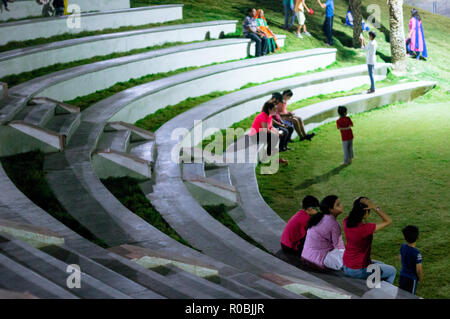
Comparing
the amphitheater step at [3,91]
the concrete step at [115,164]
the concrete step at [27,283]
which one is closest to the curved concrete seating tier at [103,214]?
the concrete step at [115,164]

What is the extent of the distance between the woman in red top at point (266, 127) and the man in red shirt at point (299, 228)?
13.4ft

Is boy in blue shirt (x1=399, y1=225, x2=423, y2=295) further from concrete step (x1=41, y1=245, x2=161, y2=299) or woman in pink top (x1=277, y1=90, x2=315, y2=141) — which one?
woman in pink top (x1=277, y1=90, x2=315, y2=141)

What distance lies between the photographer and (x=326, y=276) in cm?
614

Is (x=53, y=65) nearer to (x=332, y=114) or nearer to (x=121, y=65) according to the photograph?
(x=121, y=65)

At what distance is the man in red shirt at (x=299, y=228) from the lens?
6.67 m

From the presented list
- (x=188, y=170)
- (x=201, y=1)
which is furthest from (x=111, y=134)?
(x=201, y=1)

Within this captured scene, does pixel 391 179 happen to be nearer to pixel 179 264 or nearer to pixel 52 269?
pixel 179 264

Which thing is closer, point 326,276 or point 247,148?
point 326,276

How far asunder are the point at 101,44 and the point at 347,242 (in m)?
9.32

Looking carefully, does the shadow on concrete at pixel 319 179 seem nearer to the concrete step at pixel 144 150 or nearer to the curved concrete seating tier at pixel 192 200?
the curved concrete seating tier at pixel 192 200

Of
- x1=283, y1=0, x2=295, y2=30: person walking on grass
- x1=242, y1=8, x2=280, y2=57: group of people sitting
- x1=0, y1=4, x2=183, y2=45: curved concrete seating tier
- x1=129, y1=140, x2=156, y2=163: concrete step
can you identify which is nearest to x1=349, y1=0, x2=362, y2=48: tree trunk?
x1=283, y1=0, x2=295, y2=30: person walking on grass

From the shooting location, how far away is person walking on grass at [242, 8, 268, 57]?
16484 millimetres
